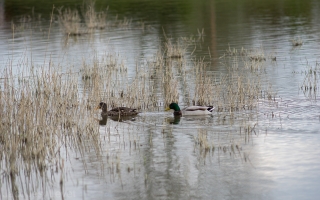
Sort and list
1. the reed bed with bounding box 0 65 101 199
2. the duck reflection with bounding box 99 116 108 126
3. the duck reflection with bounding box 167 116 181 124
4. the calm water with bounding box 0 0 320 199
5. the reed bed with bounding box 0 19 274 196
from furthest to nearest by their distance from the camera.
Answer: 1. the duck reflection with bounding box 99 116 108 126
2. the duck reflection with bounding box 167 116 181 124
3. the reed bed with bounding box 0 19 274 196
4. the reed bed with bounding box 0 65 101 199
5. the calm water with bounding box 0 0 320 199

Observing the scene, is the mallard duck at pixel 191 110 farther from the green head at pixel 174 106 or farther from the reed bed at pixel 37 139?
the reed bed at pixel 37 139

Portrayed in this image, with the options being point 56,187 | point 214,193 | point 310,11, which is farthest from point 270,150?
point 310,11

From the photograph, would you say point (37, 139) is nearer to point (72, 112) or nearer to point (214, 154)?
point (72, 112)

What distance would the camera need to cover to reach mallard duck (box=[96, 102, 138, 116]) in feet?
45.2

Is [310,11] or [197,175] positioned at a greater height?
[310,11]

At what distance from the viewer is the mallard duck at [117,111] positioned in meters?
13.8

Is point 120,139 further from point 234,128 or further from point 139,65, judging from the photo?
point 139,65

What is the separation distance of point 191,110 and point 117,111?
1552 mm

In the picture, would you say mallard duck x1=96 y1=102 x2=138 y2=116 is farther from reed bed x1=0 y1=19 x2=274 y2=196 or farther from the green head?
the green head

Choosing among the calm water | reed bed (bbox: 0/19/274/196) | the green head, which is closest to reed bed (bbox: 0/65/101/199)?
reed bed (bbox: 0/19/274/196)

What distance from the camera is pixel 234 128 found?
39.9 ft

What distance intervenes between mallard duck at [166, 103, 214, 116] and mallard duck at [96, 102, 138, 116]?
0.79 metres

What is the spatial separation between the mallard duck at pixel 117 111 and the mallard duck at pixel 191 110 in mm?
794

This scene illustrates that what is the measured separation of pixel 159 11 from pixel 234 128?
27.5 m
